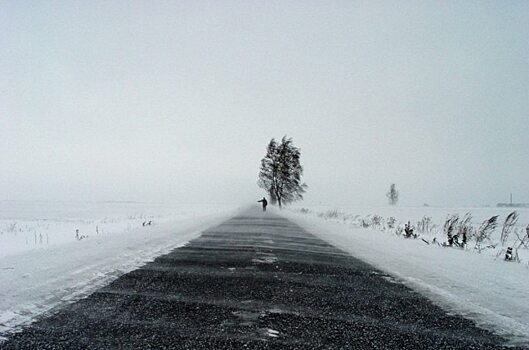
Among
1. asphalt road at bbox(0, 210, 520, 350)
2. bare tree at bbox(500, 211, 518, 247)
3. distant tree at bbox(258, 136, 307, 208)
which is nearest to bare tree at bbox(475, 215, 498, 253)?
bare tree at bbox(500, 211, 518, 247)

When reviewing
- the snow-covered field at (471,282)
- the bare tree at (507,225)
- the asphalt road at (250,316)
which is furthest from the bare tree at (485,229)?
the asphalt road at (250,316)

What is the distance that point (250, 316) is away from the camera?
10.3 feet

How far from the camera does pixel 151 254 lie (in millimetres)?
6961

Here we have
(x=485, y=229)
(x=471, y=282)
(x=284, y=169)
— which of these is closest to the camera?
(x=471, y=282)

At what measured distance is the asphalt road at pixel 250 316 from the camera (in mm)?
2566

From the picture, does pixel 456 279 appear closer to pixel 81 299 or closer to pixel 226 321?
pixel 226 321

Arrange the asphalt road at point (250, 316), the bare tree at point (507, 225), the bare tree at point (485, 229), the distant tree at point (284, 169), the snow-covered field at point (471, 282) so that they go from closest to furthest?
the asphalt road at point (250, 316)
the snow-covered field at point (471, 282)
the bare tree at point (507, 225)
the bare tree at point (485, 229)
the distant tree at point (284, 169)

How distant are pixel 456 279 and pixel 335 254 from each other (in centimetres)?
265

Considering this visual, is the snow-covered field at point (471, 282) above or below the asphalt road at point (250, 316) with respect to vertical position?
below

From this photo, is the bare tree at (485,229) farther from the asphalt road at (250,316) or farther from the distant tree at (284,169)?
the distant tree at (284,169)

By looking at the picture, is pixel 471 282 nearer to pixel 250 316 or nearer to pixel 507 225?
pixel 250 316

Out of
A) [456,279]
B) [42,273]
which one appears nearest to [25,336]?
[42,273]

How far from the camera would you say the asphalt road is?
2566mm

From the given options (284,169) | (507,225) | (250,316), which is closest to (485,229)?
(507,225)
